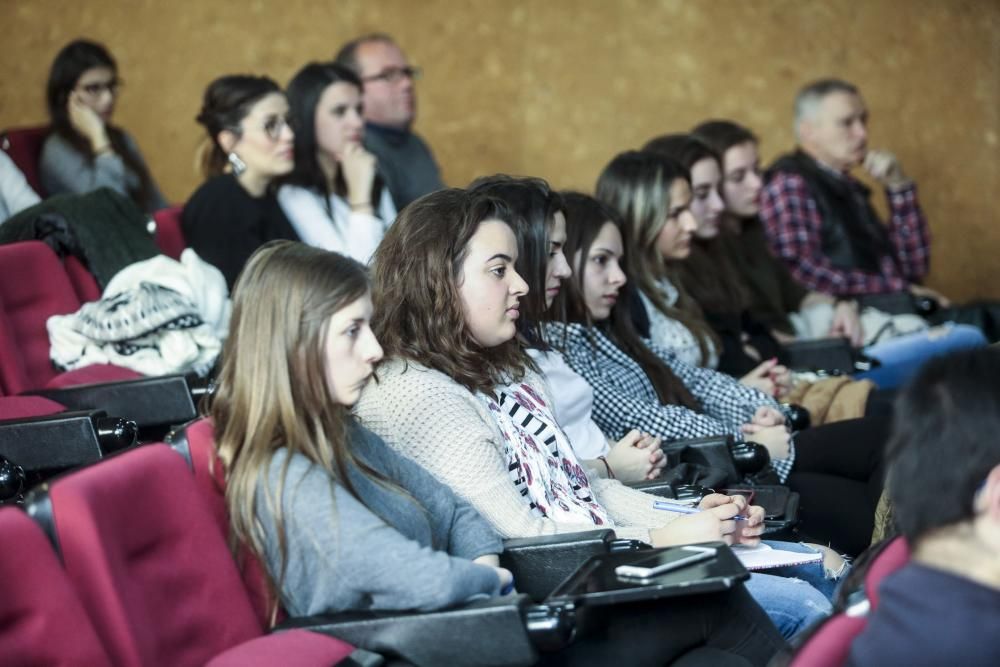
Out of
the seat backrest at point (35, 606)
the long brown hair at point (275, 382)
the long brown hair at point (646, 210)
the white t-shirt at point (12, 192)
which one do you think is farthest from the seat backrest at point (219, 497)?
the white t-shirt at point (12, 192)

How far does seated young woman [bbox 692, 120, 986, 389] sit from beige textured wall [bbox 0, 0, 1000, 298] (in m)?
1.50

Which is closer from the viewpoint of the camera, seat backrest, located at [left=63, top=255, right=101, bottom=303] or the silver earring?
seat backrest, located at [left=63, top=255, right=101, bottom=303]

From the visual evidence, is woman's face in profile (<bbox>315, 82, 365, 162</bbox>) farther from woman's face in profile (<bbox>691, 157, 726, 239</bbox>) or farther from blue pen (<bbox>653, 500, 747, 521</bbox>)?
blue pen (<bbox>653, 500, 747, 521</bbox>)

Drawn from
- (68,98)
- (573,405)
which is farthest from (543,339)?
(68,98)

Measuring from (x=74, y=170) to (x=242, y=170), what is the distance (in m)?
0.95

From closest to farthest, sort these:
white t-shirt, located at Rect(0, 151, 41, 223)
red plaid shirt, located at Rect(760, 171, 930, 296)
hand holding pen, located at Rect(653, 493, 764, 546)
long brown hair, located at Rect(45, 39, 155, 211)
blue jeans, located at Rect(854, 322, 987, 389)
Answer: hand holding pen, located at Rect(653, 493, 764, 546)
white t-shirt, located at Rect(0, 151, 41, 223)
blue jeans, located at Rect(854, 322, 987, 389)
long brown hair, located at Rect(45, 39, 155, 211)
red plaid shirt, located at Rect(760, 171, 930, 296)

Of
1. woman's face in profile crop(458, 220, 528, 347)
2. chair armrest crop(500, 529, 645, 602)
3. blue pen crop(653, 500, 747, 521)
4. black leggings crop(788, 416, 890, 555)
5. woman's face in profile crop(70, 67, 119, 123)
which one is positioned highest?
woman's face in profile crop(70, 67, 119, 123)

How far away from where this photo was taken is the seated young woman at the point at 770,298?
4.50m

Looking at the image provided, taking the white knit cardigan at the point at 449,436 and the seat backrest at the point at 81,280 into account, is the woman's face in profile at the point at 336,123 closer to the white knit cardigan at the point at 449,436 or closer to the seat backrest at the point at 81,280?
the seat backrest at the point at 81,280

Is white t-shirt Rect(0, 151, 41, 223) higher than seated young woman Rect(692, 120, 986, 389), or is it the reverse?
white t-shirt Rect(0, 151, 41, 223)

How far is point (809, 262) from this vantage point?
4840mm

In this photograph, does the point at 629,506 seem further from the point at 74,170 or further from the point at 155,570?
the point at 74,170

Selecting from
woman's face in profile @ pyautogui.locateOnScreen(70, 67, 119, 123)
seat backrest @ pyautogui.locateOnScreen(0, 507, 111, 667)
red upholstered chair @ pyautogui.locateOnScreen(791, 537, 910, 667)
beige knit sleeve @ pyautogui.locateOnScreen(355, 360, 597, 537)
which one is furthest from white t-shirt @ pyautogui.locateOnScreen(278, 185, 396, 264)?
red upholstered chair @ pyautogui.locateOnScreen(791, 537, 910, 667)

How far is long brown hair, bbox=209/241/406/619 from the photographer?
1.93 m
